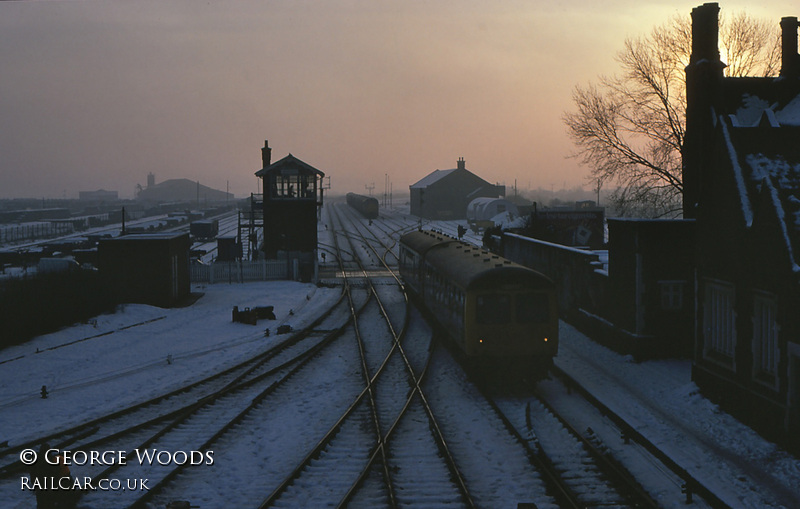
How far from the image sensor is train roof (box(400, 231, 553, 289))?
16.1 metres

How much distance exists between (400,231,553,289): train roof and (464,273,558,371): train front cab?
0.08 m

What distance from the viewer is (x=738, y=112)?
57.8 feet

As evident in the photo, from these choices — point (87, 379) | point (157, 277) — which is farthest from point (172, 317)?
point (87, 379)

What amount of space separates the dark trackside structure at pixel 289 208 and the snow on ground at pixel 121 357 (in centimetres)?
1055

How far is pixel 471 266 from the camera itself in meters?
17.4

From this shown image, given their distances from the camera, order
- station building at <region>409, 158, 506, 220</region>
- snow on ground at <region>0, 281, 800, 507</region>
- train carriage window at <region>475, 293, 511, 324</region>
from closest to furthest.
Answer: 1. snow on ground at <region>0, 281, 800, 507</region>
2. train carriage window at <region>475, 293, 511, 324</region>
3. station building at <region>409, 158, 506, 220</region>

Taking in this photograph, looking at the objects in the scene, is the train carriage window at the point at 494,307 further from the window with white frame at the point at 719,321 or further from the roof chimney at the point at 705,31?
the roof chimney at the point at 705,31

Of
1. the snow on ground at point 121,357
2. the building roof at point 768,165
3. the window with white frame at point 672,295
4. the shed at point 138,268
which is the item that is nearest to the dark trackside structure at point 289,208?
the snow on ground at point 121,357

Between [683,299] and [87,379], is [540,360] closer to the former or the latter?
[683,299]

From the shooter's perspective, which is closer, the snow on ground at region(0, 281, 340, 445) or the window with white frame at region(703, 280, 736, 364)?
the window with white frame at region(703, 280, 736, 364)

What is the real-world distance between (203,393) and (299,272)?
22736 mm

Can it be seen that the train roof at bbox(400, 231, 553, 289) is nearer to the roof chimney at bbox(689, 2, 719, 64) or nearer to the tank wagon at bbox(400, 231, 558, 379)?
the tank wagon at bbox(400, 231, 558, 379)

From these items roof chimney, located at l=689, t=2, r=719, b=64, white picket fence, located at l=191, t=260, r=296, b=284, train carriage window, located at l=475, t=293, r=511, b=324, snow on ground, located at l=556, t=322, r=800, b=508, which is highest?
roof chimney, located at l=689, t=2, r=719, b=64

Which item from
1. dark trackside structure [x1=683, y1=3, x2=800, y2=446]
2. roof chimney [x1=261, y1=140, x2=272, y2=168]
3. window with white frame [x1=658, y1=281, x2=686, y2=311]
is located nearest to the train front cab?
dark trackside structure [x1=683, y1=3, x2=800, y2=446]
